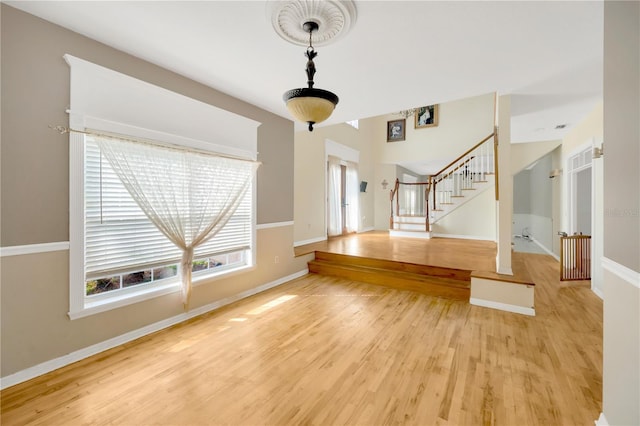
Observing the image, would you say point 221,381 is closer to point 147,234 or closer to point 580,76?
point 147,234

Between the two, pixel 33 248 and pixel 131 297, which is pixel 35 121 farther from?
pixel 131 297

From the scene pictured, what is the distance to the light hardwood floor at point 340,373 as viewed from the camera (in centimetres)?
172

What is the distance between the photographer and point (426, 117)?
320 inches

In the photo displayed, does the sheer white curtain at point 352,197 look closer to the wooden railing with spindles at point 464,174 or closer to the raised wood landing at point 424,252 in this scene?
the raised wood landing at point 424,252

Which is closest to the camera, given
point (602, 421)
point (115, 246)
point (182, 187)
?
point (602, 421)

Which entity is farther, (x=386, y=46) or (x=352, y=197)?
(x=352, y=197)

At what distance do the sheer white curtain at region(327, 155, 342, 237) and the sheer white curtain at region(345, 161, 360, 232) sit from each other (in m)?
0.51

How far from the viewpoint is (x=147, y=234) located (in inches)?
111

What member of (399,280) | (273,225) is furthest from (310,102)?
(399,280)

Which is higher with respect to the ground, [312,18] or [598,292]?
[312,18]

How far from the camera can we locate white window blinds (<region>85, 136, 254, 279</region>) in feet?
7.93

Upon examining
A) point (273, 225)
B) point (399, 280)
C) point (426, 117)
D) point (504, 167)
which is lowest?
point (399, 280)

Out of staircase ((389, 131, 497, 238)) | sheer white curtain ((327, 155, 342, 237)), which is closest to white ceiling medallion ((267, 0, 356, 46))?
staircase ((389, 131, 497, 238))

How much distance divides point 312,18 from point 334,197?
17.7 ft
